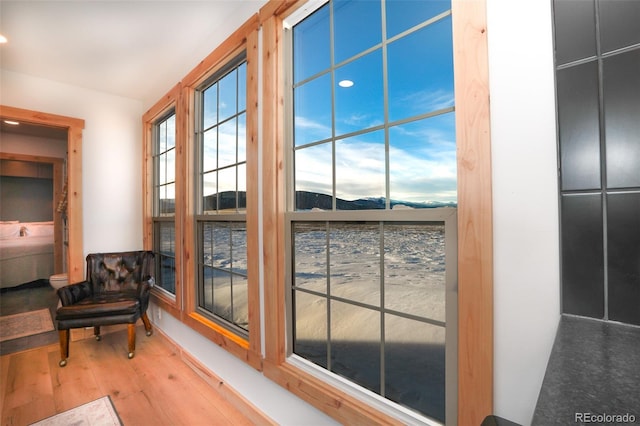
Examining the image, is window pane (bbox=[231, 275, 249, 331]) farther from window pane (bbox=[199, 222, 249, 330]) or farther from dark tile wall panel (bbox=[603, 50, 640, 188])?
dark tile wall panel (bbox=[603, 50, 640, 188])

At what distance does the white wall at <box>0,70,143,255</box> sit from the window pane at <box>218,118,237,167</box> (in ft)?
6.33

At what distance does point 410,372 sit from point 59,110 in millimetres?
4165

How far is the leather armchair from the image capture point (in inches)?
95.5

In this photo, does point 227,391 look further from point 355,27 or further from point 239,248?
point 355,27

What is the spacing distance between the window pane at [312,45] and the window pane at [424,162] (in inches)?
25.9

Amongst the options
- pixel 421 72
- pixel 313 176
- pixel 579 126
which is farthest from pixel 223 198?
pixel 579 126

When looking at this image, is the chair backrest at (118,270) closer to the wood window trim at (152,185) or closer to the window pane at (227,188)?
the wood window trim at (152,185)

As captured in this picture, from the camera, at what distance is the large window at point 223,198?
2.09 m

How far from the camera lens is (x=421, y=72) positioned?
116 cm

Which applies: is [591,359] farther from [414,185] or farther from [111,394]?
[111,394]

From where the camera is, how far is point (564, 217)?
75 cm

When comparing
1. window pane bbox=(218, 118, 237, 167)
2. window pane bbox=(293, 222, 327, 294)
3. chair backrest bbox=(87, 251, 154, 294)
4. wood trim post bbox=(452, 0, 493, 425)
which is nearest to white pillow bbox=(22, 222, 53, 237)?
chair backrest bbox=(87, 251, 154, 294)

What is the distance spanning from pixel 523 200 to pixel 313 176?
0.99m

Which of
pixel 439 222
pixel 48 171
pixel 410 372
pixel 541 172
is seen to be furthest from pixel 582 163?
pixel 48 171
